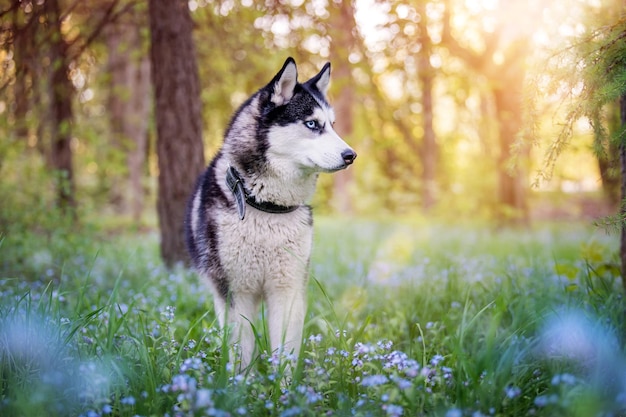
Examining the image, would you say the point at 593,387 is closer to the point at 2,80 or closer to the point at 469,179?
the point at 2,80

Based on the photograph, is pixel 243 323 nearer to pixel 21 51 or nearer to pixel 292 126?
pixel 292 126

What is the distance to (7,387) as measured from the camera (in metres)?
2.11

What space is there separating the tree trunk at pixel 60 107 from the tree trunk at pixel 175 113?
0.99 m

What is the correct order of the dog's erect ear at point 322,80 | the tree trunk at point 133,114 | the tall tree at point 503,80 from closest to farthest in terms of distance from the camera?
the dog's erect ear at point 322,80
the tall tree at point 503,80
the tree trunk at point 133,114

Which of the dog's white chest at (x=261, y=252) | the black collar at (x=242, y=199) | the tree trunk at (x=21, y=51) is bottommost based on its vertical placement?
the dog's white chest at (x=261, y=252)

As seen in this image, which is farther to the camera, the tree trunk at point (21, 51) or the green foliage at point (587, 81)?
the tree trunk at point (21, 51)

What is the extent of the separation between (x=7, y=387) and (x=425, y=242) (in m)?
6.65

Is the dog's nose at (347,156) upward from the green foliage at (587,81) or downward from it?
downward

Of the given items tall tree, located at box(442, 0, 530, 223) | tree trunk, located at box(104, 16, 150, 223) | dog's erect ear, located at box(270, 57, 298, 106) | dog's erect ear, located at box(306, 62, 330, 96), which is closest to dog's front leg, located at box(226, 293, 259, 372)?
dog's erect ear, located at box(270, 57, 298, 106)

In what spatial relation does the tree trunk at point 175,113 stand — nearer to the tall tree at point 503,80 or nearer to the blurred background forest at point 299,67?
the blurred background forest at point 299,67

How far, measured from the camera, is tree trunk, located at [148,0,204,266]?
15.7ft

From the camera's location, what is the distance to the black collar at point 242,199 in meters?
2.76

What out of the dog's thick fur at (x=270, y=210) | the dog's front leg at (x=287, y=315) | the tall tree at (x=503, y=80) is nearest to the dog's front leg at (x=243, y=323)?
the dog's thick fur at (x=270, y=210)

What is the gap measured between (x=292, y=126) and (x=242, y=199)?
55 centimetres
